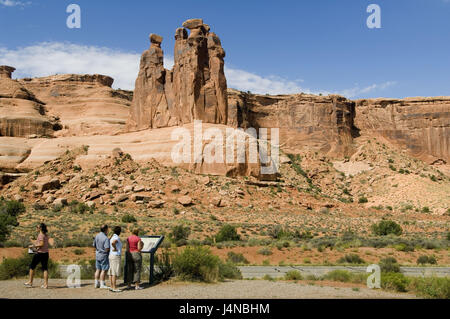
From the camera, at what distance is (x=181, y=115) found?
166 feet

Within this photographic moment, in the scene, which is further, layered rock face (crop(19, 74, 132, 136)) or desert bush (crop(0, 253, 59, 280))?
layered rock face (crop(19, 74, 132, 136))

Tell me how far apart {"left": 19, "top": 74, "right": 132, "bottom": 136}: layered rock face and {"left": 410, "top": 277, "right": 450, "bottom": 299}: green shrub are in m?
59.3

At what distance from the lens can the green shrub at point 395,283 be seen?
12107 millimetres

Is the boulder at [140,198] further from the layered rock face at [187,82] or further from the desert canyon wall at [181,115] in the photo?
the layered rock face at [187,82]

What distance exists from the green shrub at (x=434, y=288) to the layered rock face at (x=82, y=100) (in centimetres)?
5927

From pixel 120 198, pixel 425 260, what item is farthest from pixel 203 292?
pixel 120 198

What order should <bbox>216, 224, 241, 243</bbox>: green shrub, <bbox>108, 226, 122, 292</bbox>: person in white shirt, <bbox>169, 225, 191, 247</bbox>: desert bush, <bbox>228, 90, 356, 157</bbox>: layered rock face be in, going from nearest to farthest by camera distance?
1. <bbox>108, 226, 122, 292</bbox>: person in white shirt
2. <bbox>169, 225, 191, 247</bbox>: desert bush
3. <bbox>216, 224, 241, 243</bbox>: green shrub
4. <bbox>228, 90, 356, 157</bbox>: layered rock face

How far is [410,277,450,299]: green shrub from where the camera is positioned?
11.3 meters

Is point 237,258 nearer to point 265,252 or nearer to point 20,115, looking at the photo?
point 265,252

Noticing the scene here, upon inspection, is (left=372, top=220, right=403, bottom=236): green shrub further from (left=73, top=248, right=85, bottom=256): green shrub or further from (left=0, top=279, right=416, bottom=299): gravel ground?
(left=0, top=279, right=416, bottom=299): gravel ground

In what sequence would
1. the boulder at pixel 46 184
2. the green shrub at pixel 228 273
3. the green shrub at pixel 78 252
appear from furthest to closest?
1. the boulder at pixel 46 184
2. the green shrub at pixel 78 252
3. the green shrub at pixel 228 273

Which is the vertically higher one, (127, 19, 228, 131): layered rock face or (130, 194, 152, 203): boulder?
(127, 19, 228, 131): layered rock face

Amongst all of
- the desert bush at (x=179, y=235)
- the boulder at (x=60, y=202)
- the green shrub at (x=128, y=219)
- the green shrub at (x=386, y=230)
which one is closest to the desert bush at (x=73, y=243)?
the desert bush at (x=179, y=235)

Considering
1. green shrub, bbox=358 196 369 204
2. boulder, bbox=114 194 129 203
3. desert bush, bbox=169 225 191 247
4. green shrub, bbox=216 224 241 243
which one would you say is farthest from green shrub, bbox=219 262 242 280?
green shrub, bbox=358 196 369 204
